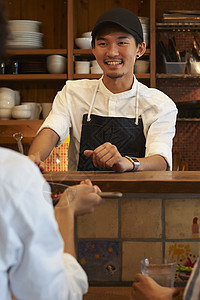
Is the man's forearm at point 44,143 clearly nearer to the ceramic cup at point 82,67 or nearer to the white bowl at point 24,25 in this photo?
the ceramic cup at point 82,67

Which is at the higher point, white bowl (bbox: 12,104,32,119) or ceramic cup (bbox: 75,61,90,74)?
ceramic cup (bbox: 75,61,90,74)

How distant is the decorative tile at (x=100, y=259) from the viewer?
3.81 ft

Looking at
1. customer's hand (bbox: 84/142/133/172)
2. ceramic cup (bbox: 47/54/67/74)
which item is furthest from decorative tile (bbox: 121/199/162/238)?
ceramic cup (bbox: 47/54/67/74)

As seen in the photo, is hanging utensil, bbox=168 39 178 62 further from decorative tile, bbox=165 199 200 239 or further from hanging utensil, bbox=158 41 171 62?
decorative tile, bbox=165 199 200 239

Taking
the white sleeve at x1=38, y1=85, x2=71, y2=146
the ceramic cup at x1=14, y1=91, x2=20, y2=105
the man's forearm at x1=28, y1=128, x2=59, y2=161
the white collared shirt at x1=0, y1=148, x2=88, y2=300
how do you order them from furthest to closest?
the ceramic cup at x1=14, y1=91, x2=20, y2=105 → the white sleeve at x1=38, y1=85, x2=71, y2=146 → the man's forearm at x1=28, y1=128, x2=59, y2=161 → the white collared shirt at x1=0, y1=148, x2=88, y2=300

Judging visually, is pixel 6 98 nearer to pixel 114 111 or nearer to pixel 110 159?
pixel 114 111

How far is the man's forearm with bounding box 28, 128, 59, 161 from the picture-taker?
6.40 ft

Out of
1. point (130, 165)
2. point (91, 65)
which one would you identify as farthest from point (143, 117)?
point (91, 65)

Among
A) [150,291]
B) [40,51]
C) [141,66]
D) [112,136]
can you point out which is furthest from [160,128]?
[40,51]

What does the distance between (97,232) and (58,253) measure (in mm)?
475

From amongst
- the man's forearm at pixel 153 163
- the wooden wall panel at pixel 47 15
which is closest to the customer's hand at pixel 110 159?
the man's forearm at pixel 153 163

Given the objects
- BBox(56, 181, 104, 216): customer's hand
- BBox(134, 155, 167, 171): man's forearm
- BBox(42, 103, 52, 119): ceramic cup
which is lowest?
BBox(134, 155, 167, 171): man's forearm

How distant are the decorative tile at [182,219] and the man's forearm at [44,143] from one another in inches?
32.6

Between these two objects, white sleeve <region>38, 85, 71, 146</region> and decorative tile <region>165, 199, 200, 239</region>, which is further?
white sleeve <region>38, 85, 71, 146</region>
